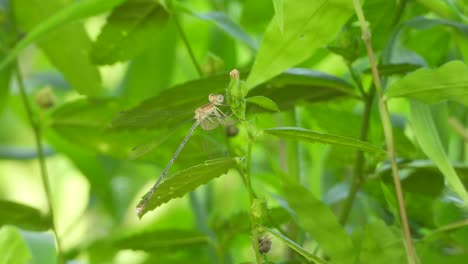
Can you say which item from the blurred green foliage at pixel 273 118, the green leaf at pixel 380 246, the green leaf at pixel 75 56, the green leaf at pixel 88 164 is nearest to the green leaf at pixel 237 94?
the blurred green foliage at pixel 273 118

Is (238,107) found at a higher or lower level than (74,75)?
lower

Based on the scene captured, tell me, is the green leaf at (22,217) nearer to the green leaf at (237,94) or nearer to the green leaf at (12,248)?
the green leaf at (12,248)

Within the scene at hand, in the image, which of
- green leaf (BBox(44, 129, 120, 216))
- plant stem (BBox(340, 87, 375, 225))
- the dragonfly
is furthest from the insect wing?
green leaf (BBox(44, 129, 120, 216))

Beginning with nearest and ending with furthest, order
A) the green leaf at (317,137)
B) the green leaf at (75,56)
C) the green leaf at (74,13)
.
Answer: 1. the green leaf at (317,137)
2. the green leaf at (74,13)
3. the green leaf at (75,56)

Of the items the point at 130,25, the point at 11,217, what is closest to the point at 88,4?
the point at 130,25

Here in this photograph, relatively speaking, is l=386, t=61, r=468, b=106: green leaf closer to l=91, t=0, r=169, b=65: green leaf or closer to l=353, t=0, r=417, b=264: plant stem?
l=353, t=0, r=417, b=264: plant stem

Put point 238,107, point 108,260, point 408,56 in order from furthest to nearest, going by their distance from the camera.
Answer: point 108,260
point 408,56
point 238,107

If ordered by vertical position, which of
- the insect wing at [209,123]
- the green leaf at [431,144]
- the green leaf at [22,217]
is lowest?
the green leaf at [431,144]

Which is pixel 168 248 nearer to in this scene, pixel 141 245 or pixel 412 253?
pixel 141 245
